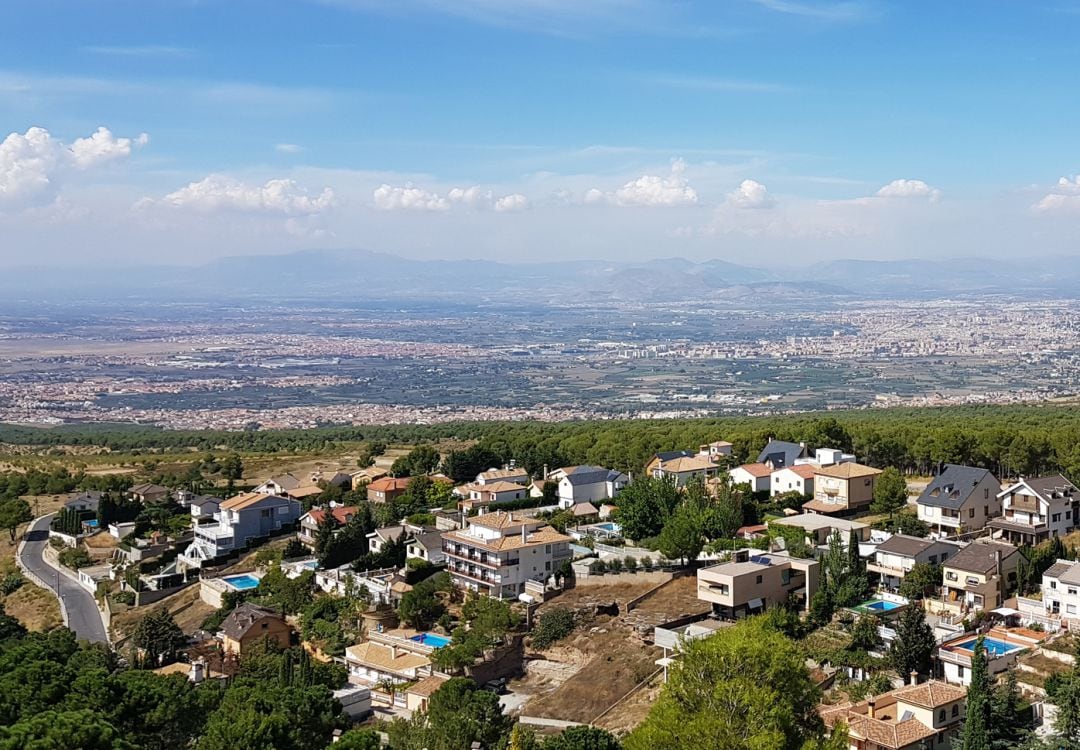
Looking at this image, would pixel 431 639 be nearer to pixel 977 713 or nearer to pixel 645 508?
pixel 645 508

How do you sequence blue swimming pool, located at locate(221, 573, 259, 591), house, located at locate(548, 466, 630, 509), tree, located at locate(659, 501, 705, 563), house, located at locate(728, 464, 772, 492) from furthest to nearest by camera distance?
house, located at locate(548, 466, 630, 509) < house, located at locate(728, 464, 772, 492) < blue swimming pool, located at locate(221, 573, 259, 591) < tree, located at locate(659, 501, 705, 563)

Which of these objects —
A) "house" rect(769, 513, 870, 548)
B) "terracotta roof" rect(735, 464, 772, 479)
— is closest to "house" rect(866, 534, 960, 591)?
"house" rect(769, 513, 870, 548)

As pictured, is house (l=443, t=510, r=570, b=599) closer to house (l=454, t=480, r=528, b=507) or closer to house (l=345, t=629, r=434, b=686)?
A: house (l=345, t=629, r=434, b=686)

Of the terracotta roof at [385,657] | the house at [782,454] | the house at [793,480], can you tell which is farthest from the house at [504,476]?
the terracotta roof at [385,657]

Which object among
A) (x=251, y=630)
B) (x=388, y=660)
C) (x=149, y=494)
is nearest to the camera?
(x=388, y=660)

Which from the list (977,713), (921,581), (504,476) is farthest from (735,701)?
(504,476)

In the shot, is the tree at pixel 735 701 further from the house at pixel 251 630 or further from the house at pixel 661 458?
the house at pixel 661 458
